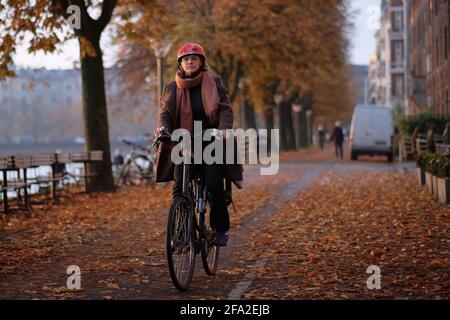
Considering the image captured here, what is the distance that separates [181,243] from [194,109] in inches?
47.9

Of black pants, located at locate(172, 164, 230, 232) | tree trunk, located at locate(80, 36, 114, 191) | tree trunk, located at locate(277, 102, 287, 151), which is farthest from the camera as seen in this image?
tree trunk, located at locate(277, 102, 287, 151)

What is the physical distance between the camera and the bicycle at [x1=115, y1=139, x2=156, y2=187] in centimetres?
2341

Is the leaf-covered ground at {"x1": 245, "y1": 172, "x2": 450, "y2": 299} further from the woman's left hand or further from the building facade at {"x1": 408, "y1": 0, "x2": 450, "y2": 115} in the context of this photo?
the building facade at {"x1": 408, "y1": 0, "x2": 450, "y2": 115}

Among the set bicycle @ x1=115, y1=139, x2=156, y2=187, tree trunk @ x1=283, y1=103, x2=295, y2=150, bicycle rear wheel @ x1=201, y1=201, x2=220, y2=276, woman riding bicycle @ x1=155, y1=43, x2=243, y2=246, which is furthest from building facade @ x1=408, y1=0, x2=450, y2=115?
woman riding bicycle @ x1=155, y1=43, x2=243, y2=246

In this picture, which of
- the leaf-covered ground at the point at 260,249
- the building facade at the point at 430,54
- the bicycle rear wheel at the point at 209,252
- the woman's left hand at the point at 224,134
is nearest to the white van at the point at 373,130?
the building facade at the point at 430,54

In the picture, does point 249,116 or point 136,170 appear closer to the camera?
point 136,170

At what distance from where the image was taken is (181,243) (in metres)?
7.01

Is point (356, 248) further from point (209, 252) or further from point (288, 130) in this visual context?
point (288, 130)

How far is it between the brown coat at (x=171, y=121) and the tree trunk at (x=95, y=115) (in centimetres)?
1257

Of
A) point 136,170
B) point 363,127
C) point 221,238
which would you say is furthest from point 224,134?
point 363,127

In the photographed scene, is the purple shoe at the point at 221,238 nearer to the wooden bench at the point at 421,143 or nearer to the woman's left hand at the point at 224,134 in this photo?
the woman's left hand at the point at 224,134

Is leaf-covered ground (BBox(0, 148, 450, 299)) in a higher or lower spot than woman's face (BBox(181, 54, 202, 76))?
lower

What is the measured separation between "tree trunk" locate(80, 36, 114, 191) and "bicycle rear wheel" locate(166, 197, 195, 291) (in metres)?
12.9

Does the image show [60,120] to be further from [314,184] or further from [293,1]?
[314,184]
